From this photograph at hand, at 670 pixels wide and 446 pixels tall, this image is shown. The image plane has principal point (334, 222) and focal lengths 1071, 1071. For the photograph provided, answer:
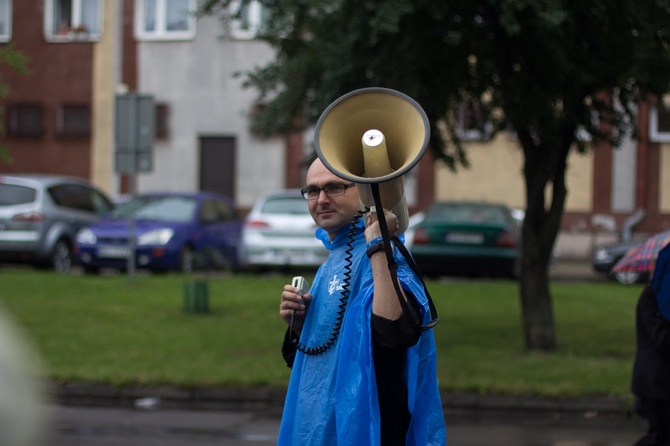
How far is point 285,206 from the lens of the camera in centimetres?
1927

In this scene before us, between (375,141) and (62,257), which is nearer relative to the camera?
(375,141)

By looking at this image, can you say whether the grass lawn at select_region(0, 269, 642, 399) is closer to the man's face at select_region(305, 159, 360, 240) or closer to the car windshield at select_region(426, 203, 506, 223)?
the car windshield at select_region(426, 203, 506, 223)

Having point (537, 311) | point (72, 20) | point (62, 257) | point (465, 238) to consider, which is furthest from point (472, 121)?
point (72, 20)

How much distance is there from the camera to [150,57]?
3128 cm

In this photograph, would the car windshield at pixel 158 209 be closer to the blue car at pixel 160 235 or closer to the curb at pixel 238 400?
the blue car at pixel 160 235

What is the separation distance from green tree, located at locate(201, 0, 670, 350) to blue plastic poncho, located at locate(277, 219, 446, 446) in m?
5.40

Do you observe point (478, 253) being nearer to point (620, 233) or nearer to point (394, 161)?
point (620, 233)

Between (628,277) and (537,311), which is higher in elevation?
(537,311)

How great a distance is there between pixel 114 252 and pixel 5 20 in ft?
54.7

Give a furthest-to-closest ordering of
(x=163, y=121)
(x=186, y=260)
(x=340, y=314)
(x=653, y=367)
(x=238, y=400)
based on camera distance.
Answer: (x=163, y=121)
(x=186, y=260)
(x=238, y=400)
(x=653, y=367)
(x=340, y=314)

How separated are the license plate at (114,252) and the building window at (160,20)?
45.8 feet

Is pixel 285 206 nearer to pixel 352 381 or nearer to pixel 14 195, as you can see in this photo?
pixel 14 195

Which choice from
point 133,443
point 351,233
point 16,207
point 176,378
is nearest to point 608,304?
point 176,378

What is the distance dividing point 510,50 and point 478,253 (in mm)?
7713
